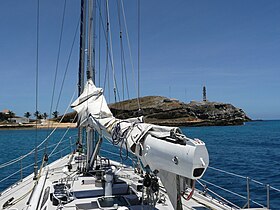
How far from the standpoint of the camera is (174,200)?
4.32m

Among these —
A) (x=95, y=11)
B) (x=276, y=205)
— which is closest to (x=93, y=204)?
(x=95, y=11)

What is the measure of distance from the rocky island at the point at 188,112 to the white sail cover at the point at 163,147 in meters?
90.1

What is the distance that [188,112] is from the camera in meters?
108

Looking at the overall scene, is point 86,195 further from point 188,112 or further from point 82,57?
point 188,112

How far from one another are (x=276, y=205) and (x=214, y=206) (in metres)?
5.80

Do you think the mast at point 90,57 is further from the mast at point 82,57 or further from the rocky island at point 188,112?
the rocky island at point 188,112

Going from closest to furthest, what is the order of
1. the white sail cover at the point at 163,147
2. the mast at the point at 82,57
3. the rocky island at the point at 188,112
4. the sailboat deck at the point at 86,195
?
the white sail cover at the point at 163,147
the sailboat deck at the point at 86,195
the mast at the point at 82,57
the rocky island at the point at 188,112

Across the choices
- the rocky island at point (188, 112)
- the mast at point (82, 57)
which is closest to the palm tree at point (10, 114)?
the rocky island at point (188, 112)

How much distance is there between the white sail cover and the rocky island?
3545 inches

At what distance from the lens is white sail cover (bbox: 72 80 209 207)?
11.7ft

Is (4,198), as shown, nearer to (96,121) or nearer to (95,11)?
(96,121)

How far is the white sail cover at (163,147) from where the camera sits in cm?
356

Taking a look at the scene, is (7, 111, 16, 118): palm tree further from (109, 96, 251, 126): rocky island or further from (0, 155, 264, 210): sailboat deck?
(0, 155, 264, 210): sailboat deck

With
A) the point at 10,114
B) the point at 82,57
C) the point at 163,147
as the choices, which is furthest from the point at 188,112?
the point at 163,147
